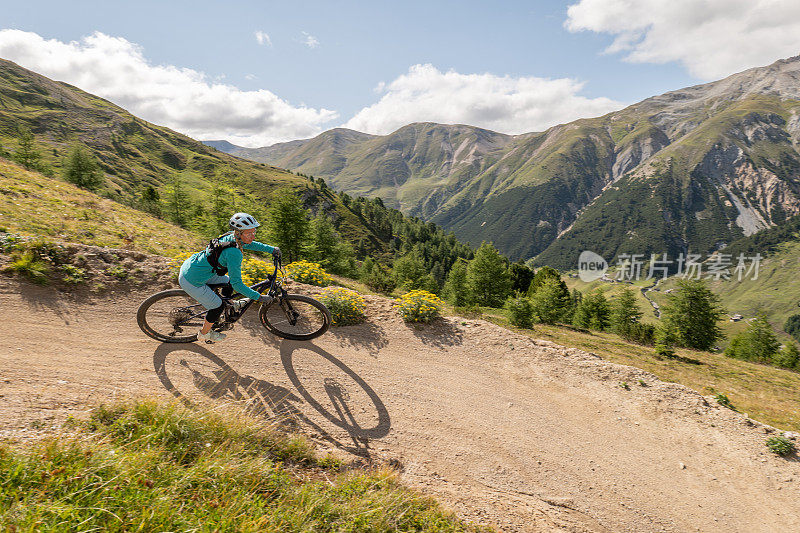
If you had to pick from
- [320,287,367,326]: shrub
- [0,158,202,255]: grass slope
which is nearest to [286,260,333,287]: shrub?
[320,287,367,326]: shrub

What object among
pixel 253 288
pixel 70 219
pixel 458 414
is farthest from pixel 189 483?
pixel 70 219

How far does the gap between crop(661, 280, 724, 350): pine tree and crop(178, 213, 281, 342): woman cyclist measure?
44410 millimetres

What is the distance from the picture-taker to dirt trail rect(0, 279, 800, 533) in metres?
6.73

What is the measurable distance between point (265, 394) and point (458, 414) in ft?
16.6

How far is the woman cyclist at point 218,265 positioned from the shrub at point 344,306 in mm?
4016

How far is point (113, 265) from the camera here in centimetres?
1083

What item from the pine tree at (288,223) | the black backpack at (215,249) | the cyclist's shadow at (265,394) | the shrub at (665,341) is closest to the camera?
the cyclist's shadow at (265,394)

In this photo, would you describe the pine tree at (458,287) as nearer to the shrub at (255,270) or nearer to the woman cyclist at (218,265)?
the shrub at (255,270)

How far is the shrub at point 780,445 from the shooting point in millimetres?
9000

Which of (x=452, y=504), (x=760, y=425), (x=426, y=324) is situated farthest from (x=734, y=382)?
(x=452, y=504)

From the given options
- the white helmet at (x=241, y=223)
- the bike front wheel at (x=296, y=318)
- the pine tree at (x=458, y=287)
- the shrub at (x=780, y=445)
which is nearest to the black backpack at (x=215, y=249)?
the white helmet at (x=241, y=223)

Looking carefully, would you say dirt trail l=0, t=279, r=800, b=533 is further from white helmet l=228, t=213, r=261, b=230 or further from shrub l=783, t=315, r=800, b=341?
shrub l=783, t=315, r=800, b=341

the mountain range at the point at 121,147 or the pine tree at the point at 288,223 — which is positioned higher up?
the mountain range at the point at 121,147

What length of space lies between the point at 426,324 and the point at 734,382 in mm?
15329
